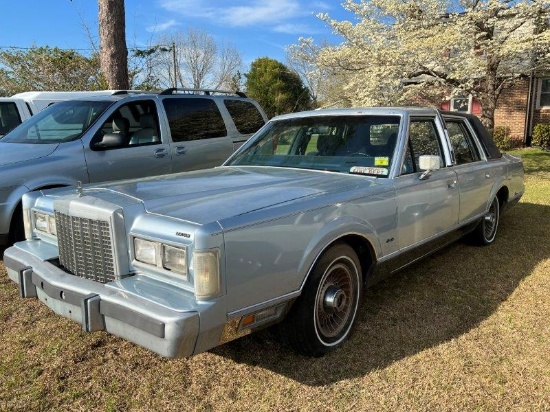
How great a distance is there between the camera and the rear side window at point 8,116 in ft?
27.1

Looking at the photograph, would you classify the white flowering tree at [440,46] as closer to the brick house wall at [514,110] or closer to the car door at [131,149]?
the brick house wall at [514,110]

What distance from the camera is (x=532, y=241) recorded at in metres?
5.92

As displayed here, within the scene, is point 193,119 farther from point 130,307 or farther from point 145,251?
point 130,307

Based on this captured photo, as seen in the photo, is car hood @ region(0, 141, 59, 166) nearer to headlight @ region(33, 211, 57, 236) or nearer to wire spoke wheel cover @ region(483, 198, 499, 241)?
headlight @ region(33, 211, 57, 236)

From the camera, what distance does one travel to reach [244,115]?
7414 mm

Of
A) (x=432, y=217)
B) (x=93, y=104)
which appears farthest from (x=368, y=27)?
(x=432, y=217)

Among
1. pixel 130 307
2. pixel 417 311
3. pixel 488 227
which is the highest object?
pixel 130 307

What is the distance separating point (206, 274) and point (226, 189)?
92 cm

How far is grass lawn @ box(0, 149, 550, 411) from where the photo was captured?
8.77ft

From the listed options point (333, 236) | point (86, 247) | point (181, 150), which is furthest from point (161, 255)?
point (181, 150)

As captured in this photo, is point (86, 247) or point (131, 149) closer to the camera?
point (86, 247)

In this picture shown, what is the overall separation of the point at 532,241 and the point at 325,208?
422 cm

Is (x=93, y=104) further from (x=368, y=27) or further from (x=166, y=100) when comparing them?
(x=368, y=27)

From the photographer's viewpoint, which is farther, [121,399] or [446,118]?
[446,118]
